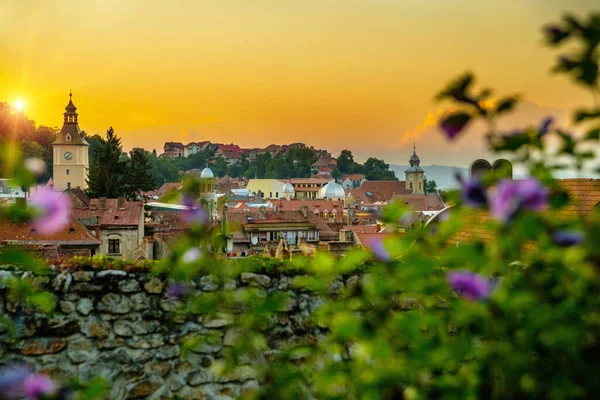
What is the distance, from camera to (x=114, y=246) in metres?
29.6

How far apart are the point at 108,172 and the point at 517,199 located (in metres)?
41.0

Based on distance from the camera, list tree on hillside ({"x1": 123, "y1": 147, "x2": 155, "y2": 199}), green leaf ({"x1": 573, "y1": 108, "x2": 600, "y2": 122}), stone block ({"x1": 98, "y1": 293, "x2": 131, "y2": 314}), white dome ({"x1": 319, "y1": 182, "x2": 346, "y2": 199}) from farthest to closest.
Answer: white dome ({"x1": 319, "y1": 182, "x2": 346, "y2": 199}) → tree on hillside ({"x1": 123, "y1": 147, "x2": 155, "y2": 199}) → stone block ({"x1": 98, "y1": 293, "x2": 131, "y2": 314}) → green leaf ({"x1": 573, "y1": 108, "x2": 600, "y2": 122})

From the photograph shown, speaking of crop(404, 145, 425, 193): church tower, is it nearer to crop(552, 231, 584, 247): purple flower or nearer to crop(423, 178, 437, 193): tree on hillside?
crop(423, 178, 437, 193): tree on hillside

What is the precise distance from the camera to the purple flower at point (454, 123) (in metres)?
1.66

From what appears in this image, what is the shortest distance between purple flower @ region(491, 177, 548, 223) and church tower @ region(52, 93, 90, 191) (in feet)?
219

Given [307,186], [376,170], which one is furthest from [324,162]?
[307,186]

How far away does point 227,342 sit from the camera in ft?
13.8

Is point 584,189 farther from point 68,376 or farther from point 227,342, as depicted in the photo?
point 68,376

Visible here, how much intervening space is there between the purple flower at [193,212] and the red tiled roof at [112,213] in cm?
2859

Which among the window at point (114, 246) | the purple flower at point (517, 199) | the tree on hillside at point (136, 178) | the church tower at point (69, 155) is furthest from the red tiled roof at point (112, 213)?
the church tower at point (69, 155)

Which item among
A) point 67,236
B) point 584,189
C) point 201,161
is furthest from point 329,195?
point 584,189

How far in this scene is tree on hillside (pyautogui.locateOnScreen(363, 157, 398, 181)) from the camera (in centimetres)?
14725

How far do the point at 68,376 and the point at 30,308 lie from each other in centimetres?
49

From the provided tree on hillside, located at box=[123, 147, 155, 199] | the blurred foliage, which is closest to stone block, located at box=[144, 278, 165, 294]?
the blurred foliage
